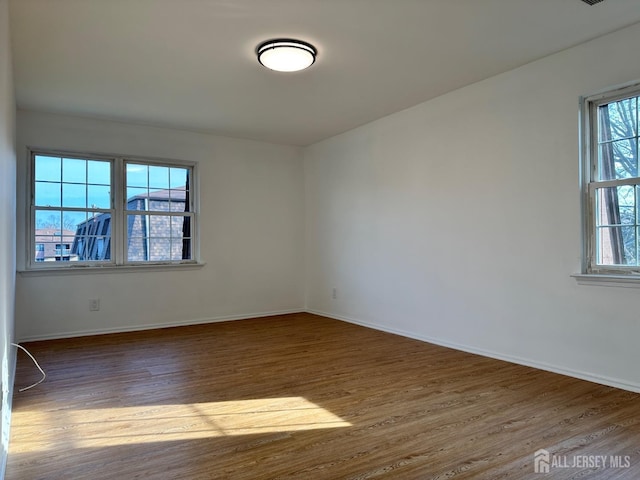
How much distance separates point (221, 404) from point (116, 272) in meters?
2.97

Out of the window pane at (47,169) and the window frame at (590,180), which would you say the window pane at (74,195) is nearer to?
the window pane at (47,169)

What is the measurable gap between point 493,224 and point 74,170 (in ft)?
14.8

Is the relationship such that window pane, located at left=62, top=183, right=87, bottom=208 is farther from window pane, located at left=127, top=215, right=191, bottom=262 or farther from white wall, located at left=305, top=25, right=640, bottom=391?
white wall, located at left=305, top=25, right=640, bottom=391

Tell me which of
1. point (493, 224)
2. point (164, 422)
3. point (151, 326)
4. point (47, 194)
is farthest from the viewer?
point (151, 326)

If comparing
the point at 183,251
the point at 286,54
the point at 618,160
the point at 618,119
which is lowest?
the point at 183,251

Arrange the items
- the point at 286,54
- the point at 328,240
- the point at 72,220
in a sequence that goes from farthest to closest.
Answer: the point at 328,240, the point at 72,220, the point at 286,54

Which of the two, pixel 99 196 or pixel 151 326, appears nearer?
pixel 99 196

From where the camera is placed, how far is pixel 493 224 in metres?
3.69

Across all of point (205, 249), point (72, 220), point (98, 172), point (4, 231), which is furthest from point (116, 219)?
point (4, 231)

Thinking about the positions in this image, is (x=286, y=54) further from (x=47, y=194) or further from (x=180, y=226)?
(x=47, y=194)

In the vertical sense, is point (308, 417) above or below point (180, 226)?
below

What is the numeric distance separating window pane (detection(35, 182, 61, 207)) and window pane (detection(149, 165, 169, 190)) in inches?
39.3

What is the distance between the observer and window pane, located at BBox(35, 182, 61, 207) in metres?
4.60

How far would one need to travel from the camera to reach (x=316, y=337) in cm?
457
